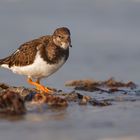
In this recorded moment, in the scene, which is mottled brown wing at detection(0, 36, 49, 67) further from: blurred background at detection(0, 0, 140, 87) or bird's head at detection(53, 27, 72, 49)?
blurred background at detection(0, 0, 140, 87)

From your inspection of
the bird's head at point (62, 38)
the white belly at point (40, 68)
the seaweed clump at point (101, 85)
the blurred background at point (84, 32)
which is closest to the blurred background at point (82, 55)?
the blurred background at point (84, 32)

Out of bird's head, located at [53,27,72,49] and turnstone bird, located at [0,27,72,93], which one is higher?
bird's head, located at [53,27,72,49]

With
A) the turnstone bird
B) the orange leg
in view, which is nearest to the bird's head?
the turnstone bird

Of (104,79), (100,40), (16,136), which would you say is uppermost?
(100,40)

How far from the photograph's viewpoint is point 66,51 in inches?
340

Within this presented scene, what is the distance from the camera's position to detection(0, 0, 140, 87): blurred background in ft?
32.5

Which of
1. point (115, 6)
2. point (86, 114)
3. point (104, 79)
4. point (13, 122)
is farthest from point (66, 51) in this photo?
point (115, 6)

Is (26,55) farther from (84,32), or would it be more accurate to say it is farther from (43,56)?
(84,32)

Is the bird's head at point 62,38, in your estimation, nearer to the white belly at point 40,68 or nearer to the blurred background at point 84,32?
the white belly at point 40,68

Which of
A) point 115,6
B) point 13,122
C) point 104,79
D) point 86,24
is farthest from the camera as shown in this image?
point 115,6

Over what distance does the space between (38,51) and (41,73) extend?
25 centimetres

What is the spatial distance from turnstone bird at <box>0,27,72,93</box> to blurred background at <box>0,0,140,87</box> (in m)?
0.55

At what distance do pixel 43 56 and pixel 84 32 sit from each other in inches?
122

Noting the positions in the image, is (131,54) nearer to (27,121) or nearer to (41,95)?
(41,95)
